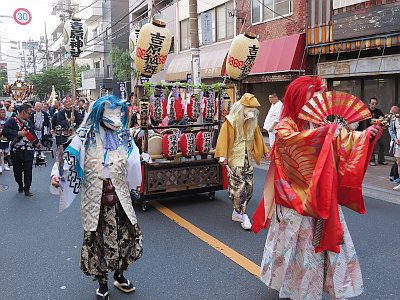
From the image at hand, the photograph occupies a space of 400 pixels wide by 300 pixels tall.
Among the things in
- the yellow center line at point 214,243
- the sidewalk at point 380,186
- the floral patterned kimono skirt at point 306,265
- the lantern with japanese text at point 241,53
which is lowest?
the yellow center line at point 214,243

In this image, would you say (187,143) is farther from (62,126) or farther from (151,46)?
(62,126)

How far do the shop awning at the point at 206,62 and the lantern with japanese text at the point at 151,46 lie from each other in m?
8.88

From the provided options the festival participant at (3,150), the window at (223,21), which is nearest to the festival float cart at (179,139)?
the festival participant at (3,150)

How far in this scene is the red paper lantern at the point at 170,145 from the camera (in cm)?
621

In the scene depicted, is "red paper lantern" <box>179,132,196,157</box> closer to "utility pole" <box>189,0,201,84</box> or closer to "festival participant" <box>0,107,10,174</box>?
"utility pole" <box>189,0,201,84</box>

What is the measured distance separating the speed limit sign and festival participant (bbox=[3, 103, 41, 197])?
13489mm

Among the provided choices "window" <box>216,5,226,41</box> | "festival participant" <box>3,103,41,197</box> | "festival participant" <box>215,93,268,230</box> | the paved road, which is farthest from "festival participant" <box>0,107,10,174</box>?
"window" <box>216,5,226,41</box>

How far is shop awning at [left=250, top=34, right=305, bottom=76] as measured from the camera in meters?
12.7

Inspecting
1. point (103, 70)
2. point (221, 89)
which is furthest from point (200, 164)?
point (103, 70)

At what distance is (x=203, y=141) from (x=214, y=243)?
2140 mm

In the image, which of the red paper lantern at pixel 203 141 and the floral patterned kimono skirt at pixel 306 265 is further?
the red paper lantern at pixel 203 141

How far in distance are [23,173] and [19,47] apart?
8766 centimetres

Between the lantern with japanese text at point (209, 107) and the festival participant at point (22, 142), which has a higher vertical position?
the lantern with japanese text at point (209, 107)

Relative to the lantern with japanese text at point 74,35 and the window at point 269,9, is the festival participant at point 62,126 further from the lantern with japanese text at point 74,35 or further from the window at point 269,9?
the window at point 269,9
